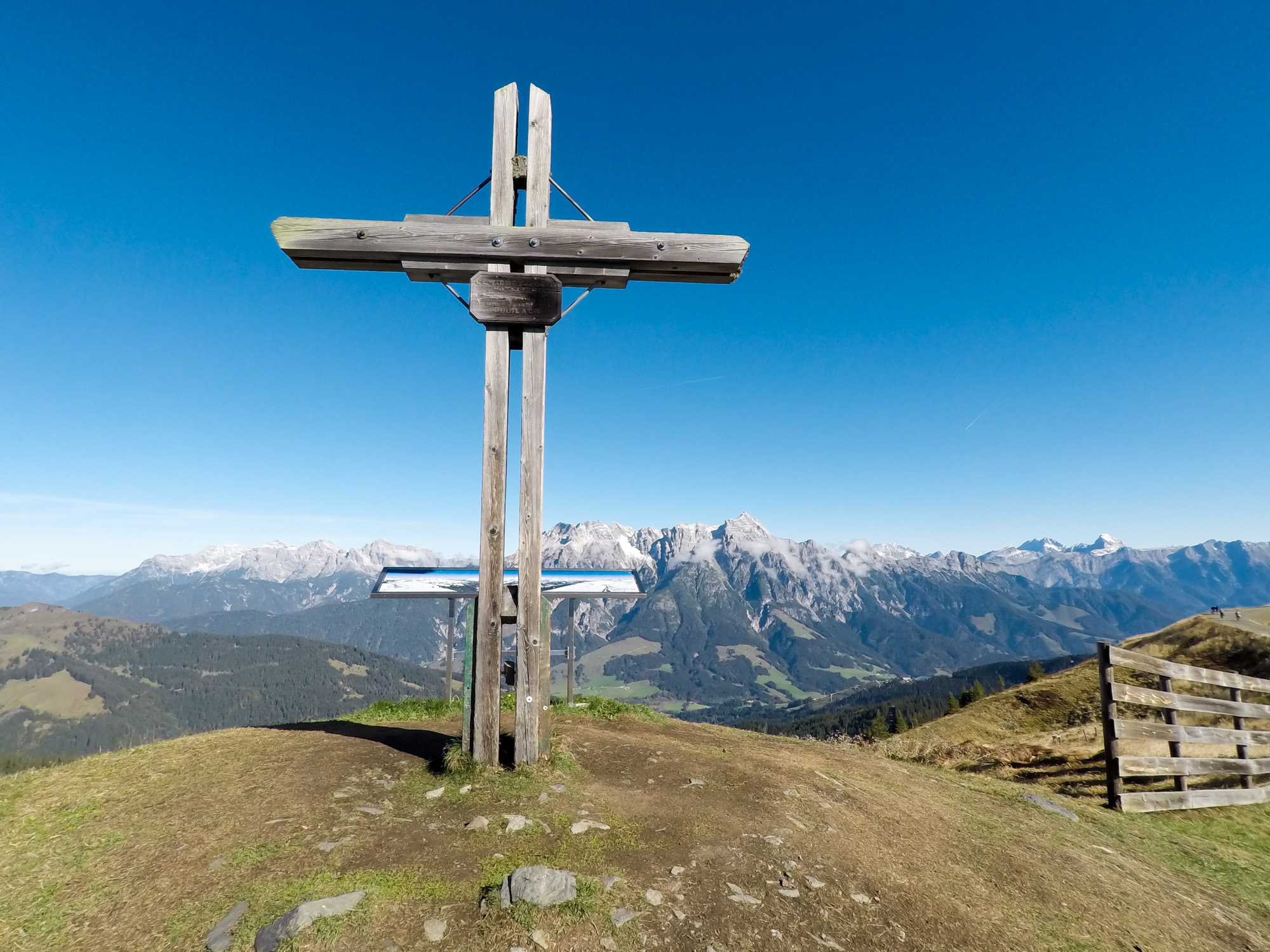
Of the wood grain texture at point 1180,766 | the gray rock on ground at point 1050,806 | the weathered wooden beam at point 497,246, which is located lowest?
the gray rock on ground at point 1050,806

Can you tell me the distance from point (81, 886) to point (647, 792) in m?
6.24

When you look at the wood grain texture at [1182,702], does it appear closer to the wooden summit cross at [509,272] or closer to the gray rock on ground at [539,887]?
the wooden summit cross at [509,272]

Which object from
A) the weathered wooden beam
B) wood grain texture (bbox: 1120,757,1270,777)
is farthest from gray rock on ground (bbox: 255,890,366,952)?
wood grain texture (bbox: 1120,757,1270,777)

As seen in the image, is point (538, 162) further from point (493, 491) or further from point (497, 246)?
point (493, 491)

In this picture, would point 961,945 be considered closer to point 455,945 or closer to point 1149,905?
point 1149,905

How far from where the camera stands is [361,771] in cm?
850

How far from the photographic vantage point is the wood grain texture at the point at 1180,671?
11.2 meters

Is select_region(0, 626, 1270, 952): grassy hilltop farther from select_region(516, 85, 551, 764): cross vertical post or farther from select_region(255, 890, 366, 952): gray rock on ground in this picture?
select_region(516, 85, 551, 764): cross vertical post

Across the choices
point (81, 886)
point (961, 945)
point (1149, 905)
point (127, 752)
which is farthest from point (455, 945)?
point (127, 752)

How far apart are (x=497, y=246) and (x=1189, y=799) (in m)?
16.4

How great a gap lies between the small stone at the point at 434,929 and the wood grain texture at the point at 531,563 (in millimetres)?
3464

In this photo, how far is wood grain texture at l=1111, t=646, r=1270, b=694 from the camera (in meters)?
11.2

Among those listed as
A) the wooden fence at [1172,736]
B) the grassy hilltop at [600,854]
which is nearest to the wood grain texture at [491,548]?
the grassy hilltop at [600,854]

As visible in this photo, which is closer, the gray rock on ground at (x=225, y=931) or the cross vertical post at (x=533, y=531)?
the gray rock on ground at (x=225, y=931)
